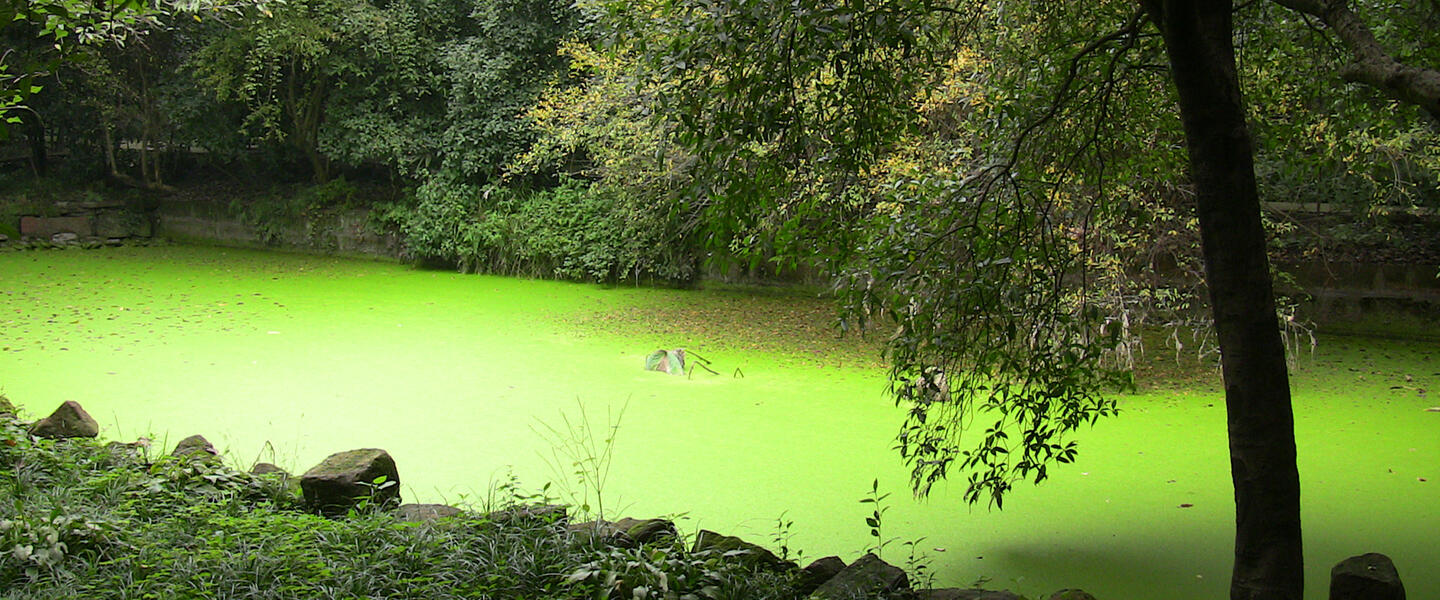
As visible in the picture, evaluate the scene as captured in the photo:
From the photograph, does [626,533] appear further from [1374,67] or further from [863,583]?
[1374,67]

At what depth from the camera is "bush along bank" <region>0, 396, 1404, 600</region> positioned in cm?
268

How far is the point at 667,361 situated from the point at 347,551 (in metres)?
3.66

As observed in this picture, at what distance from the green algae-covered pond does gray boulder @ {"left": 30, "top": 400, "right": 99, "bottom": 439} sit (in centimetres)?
54

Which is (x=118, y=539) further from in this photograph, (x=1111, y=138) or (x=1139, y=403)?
(x=1139, y=403)

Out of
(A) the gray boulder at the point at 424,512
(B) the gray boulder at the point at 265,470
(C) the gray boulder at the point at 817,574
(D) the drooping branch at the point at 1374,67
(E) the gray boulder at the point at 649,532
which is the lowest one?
(C) the gray boulder at the point at 817,574

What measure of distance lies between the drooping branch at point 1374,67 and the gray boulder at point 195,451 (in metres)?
3.73

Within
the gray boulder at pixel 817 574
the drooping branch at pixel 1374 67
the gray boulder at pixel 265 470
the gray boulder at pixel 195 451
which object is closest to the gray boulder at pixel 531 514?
the gray boulder at pixel 817 574

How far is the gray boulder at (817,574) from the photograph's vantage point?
296cm

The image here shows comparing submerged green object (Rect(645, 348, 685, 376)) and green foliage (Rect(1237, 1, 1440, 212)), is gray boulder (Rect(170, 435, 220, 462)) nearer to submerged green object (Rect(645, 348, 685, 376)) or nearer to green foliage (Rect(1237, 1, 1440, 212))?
submerged green object (Rect(645, 348, 685, 376))

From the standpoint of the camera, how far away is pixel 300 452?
16.0ft

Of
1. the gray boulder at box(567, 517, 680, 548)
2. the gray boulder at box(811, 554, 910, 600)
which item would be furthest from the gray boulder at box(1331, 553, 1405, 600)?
the gray boulder at box(567, 517, 680, 548)

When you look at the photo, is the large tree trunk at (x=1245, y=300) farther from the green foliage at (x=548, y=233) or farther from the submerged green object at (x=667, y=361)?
the green foliage at (x=548, y=233)

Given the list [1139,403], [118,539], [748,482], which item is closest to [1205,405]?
[1139,403]

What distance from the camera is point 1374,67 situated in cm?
274
